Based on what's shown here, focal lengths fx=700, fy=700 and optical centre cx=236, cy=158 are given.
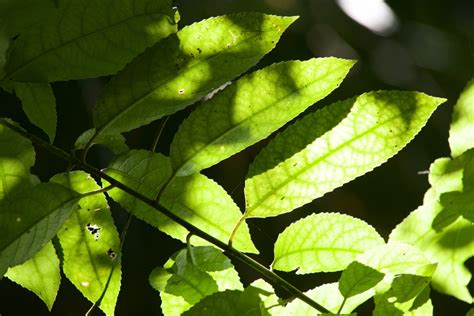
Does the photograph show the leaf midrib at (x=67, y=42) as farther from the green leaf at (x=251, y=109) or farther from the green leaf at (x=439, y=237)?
the green leaf at (x=439, y=237)

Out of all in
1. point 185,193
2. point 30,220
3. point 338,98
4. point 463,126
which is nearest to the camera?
point 30,220

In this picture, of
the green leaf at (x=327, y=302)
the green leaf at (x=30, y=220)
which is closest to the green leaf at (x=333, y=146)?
the green leaf at (x=327, y=302)

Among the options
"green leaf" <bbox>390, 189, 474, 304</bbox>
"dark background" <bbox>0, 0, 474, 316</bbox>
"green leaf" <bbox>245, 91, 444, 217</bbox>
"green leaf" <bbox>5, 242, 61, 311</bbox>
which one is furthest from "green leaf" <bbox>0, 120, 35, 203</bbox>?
"dark background" <bbox>0, 0, 474, 316</bbox>

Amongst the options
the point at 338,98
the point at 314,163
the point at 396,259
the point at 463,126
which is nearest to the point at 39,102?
the point at 314,163

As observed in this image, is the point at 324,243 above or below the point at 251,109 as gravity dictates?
below

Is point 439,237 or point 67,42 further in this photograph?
point 439,237

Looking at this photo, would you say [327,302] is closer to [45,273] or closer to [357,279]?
[357,279]

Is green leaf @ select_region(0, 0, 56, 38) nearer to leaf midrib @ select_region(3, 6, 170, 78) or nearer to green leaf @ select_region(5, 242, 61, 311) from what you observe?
leaf midrib @ select_region(3, 6, 170, 78)

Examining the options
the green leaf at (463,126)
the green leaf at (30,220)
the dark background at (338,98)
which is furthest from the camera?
the dark background at (338,98)
